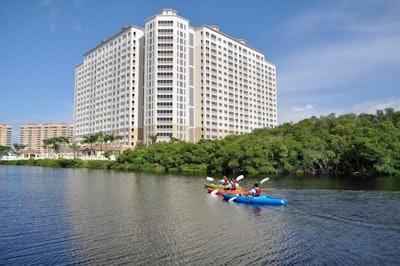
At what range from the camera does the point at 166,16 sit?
429ft

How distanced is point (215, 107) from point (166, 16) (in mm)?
43917

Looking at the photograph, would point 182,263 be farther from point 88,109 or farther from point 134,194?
point 88,109

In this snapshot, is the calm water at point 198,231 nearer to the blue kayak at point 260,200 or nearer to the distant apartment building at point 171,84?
the blue kayak at point 260,200

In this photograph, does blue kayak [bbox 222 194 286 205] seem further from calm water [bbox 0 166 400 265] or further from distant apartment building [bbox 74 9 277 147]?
distant apartment building [bbox 74 9 277 147]

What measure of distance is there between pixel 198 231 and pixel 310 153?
173ft

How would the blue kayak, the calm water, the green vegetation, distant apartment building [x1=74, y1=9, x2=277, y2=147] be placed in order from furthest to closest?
distant apartment building [x1=74, y1=9, x2=277, y2=147] → the green vegetation → the blue kayak → the calm water

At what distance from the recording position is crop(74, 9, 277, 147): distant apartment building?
427 feet

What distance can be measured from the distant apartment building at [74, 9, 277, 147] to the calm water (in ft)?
314

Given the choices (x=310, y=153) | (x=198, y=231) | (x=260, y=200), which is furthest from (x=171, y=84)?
(x=198, y=231)

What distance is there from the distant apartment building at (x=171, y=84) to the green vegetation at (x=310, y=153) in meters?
37.2

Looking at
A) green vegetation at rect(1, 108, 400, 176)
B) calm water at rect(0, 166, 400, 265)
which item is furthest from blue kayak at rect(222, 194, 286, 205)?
green vegetation at rect(1, 108, 400, 176)

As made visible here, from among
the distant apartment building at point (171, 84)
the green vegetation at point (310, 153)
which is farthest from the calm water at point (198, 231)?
the distant apartment building at point (171, 84)

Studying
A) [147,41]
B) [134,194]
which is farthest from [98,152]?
[134,194]

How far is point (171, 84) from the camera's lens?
130 m
